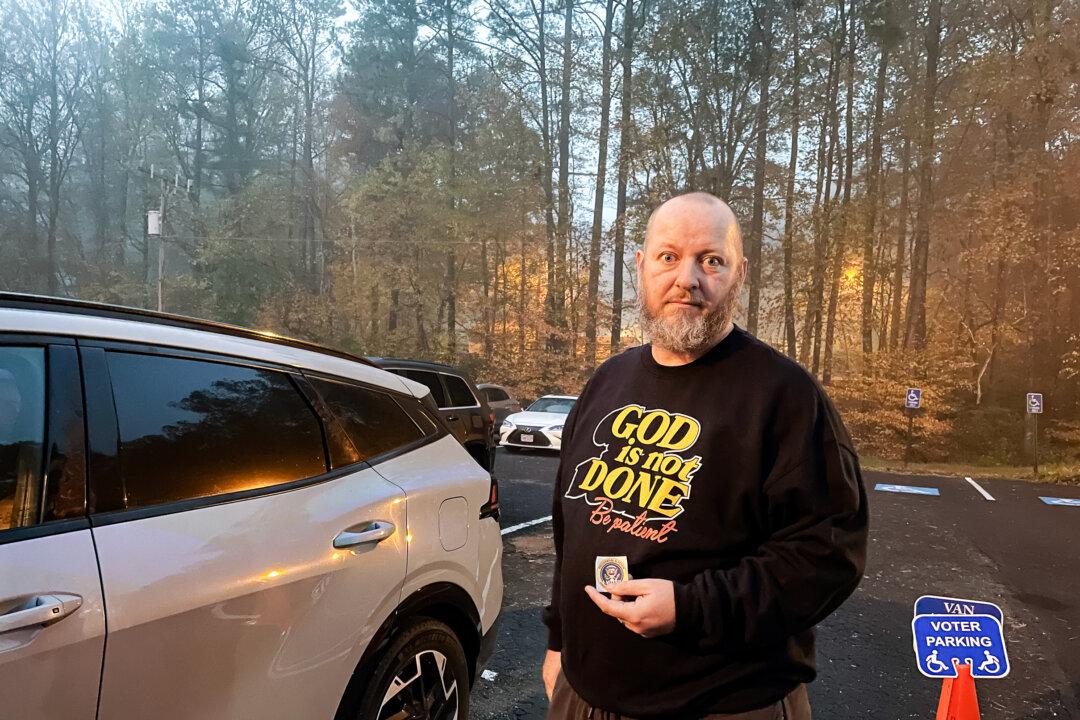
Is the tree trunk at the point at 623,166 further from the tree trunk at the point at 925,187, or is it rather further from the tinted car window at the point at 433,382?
the tinted car window at the point at 433,382

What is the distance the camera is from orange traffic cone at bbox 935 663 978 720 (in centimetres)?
232

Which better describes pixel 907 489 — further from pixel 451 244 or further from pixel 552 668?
pixel 451 244

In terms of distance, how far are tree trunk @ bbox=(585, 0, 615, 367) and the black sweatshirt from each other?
22.9 meters

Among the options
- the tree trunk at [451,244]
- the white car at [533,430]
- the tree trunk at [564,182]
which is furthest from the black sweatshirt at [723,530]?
the tree trunk at [451,244]

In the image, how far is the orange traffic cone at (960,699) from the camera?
2324mm

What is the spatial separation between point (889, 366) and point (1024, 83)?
8165 mm

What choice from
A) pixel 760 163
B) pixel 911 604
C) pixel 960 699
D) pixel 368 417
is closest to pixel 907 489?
pixel 911 604

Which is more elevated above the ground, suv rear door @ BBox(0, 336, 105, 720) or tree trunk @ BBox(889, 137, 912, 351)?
tree trunk @ BBox(889, 137, 912, 351)

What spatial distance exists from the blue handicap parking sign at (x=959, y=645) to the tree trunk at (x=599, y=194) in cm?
2192

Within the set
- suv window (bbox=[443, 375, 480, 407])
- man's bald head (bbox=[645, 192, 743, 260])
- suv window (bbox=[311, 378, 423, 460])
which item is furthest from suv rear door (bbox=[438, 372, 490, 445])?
man's bald head (bbox=[645, 192, 743, 260])

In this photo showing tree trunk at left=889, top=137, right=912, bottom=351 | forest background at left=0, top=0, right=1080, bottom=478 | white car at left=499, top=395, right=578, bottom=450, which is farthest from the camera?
tree trunk at left=889, top=137, right=912, bottom=351

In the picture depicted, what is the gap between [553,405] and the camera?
14672mm

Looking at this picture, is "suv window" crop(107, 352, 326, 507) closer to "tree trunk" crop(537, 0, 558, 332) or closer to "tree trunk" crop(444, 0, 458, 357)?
"tree trunk" crop(537, 0, 558, 332)

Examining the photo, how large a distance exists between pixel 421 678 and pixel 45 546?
139 centimetres
